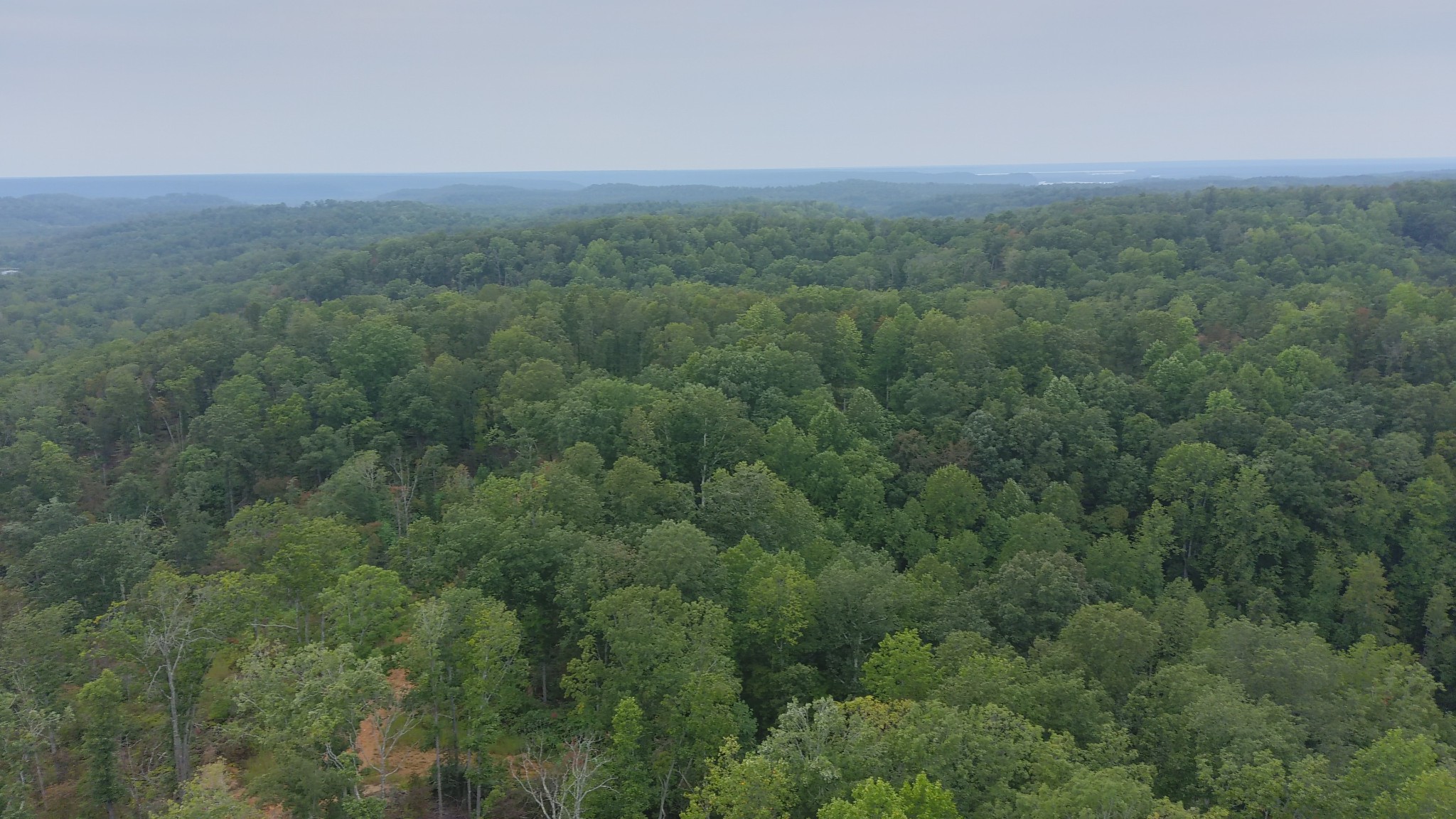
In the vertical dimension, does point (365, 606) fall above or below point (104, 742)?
above

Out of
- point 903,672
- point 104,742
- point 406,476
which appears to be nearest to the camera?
point 104,742

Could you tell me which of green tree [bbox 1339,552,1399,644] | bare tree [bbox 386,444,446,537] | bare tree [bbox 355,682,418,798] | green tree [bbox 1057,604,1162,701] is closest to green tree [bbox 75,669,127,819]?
bare tree [bbox 355,682,418,798]

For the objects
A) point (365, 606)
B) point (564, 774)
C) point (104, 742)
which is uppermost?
point (365, 606)

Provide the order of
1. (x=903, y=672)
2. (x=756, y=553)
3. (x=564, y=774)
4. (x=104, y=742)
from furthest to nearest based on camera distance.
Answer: (x=756, y=553) < (x=903, y=672) < (x=104, y=742) < (x=564, y=774)

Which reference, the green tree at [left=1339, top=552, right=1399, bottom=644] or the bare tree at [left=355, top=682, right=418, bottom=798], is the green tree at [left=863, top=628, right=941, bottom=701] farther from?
the green tree at [left=1339, top=552, right=1399, bottom=644]

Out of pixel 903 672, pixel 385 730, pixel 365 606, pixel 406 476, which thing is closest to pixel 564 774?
pixel 385 730

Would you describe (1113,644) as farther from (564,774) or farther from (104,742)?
(104,742)
